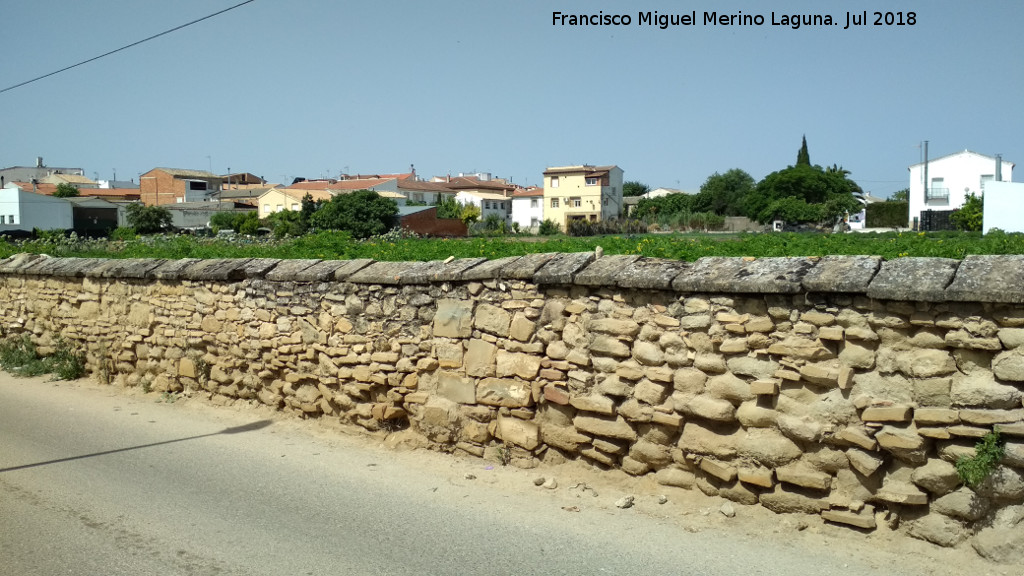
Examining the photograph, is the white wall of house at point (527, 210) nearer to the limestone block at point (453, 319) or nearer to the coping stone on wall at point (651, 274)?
the limestone block at point (453, 319)

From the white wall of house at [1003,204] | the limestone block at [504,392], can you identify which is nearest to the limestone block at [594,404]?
the limestone block at [504,392]

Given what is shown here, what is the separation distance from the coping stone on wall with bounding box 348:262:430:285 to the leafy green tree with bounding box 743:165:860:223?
56335 mm

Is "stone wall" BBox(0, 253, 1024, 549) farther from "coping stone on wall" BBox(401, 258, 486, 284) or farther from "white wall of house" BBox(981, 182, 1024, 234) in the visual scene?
"white wall of house" BBox(981, 182, 1024, 234)

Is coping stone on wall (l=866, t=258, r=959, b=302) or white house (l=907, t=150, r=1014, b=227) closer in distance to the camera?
coping stone on wall (l=866, t=258, r=959, b=302)

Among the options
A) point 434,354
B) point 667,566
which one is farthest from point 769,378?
point 434,354

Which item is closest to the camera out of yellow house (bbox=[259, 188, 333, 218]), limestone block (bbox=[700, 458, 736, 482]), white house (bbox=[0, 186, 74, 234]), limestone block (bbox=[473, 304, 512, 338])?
limestone block (bbox=[700, 458, 736, 482])

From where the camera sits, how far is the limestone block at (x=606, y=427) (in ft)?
18.2

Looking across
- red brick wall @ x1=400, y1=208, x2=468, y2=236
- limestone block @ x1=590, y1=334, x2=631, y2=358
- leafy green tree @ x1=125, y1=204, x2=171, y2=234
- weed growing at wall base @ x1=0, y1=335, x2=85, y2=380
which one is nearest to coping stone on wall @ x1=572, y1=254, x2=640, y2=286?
limestone block @ x1=590, y1=334, x2=631, y2=358

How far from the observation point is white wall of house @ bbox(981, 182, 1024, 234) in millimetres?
25984

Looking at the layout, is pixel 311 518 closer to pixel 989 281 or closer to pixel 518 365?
pixel 518 365

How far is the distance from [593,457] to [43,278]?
356 inches

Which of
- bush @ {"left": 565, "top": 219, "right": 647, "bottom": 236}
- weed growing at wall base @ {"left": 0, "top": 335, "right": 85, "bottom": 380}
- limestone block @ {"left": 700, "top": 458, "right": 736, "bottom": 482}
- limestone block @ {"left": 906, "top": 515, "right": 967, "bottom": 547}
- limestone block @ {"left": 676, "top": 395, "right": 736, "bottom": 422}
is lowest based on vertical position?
weed growing at wall base @ {"left": 0, "top": 335, "right": 85, "bottom": 380}

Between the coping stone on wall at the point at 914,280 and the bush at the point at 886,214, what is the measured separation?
62.0m

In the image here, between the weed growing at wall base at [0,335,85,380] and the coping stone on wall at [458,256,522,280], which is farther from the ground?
the coping stone on wall at [458,256,522,280]
